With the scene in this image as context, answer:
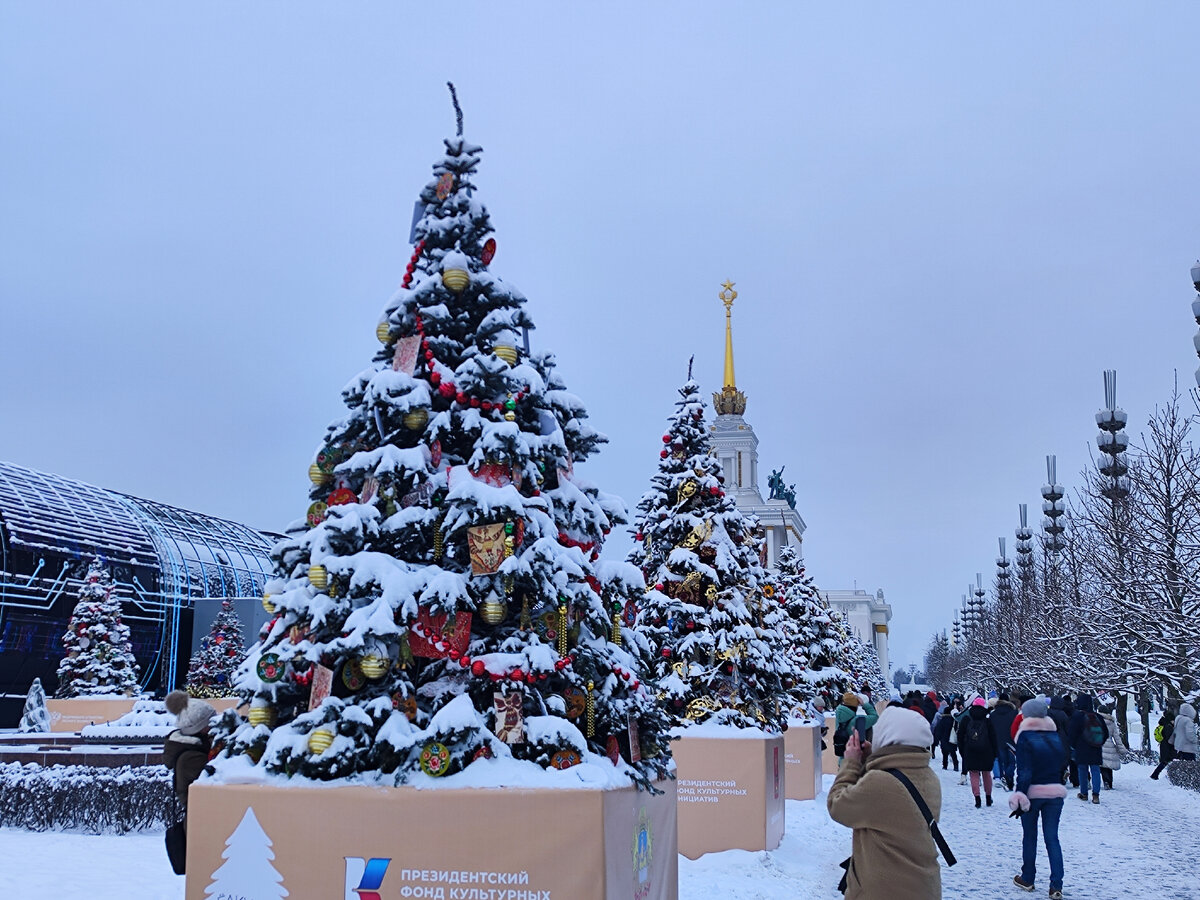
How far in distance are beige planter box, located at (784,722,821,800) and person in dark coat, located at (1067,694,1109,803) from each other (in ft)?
14.4

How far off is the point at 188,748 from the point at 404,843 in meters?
2.86

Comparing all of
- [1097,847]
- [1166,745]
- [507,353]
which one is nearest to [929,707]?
[1166,745]

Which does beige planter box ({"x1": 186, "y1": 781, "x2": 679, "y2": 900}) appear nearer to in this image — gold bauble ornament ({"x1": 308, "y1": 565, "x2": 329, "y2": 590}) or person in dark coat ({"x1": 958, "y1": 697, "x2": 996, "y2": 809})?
gold bauble ornament ({"x1": 308, "y1": 565, "x2": 329, "y2": 590})

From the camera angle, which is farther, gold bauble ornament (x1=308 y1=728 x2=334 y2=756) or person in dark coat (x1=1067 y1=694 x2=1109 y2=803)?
person in dark coat (x1=1067 y1=694 x2=1109 y2=803)

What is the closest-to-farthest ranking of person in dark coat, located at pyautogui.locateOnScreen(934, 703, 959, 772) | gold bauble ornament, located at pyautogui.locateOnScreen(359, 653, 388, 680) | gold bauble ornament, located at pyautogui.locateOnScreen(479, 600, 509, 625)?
gold bauble ornament, located at pyautogui.locateOnScreen(359, 653, 388, 680), gold bauble ornament, located at pyautogui.locateOnScreen(479, 600, 509, 625), person in dark coat, located at pyautogui.locateOnScreen(934, 703, 959, 772)

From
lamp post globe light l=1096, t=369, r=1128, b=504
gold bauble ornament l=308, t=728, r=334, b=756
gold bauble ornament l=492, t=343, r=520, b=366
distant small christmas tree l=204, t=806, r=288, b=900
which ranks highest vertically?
lamp post globe light l=1096, t=369, r=1128, b=504

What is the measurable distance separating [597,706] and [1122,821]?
12.4 m

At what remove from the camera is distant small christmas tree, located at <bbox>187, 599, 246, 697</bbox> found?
41625mm

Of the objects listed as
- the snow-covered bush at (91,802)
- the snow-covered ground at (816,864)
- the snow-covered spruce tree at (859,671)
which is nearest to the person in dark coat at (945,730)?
the snow-covered ground at (816,864)

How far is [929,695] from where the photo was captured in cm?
2795

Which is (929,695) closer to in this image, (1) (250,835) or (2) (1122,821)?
(2) (1122,821)

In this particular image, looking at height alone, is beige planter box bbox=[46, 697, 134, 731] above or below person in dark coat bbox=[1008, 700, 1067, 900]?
below

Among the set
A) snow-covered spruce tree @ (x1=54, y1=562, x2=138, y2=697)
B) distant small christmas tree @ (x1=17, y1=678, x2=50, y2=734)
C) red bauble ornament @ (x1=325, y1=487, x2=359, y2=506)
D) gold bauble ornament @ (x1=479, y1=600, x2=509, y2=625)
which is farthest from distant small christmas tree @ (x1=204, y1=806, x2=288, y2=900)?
snow-covered spruce tree @ (x1=54, y1=562, x2=138, y2=697)

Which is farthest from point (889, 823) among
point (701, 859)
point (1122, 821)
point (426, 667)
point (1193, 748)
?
point (1193, 748)
